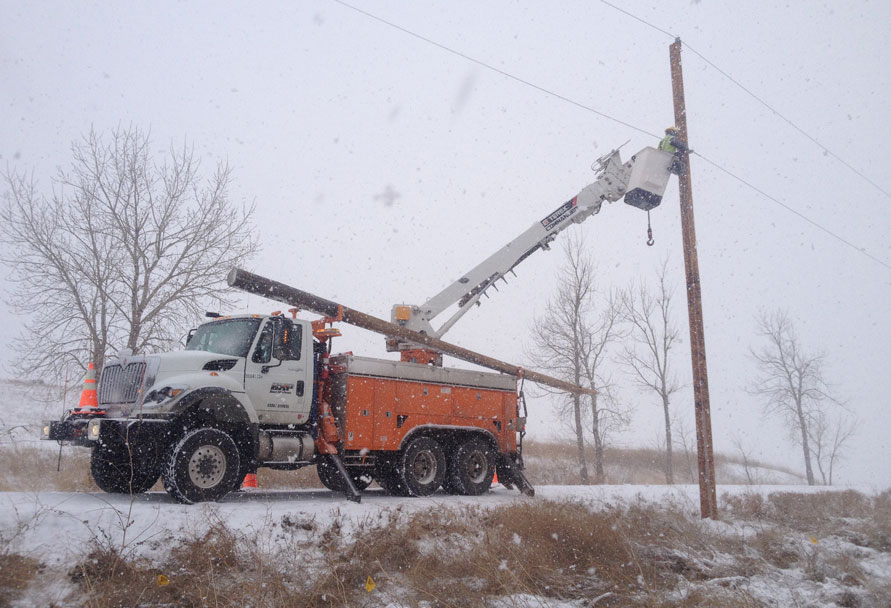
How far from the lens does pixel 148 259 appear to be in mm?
16531

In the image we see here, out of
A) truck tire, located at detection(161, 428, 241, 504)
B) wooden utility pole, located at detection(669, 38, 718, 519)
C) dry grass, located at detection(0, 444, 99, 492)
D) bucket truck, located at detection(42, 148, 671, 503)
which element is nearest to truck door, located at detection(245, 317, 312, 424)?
bucket truck, located at detection(42, 148, 671, 503)

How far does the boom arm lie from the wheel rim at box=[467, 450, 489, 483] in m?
2.63

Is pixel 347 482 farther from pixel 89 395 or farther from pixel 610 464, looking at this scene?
pixel 610 464

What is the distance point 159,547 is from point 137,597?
0.83m

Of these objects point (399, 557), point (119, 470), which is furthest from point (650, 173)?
point (119, 470)

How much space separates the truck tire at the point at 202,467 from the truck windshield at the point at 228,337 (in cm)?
153

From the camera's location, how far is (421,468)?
11258 millimetres

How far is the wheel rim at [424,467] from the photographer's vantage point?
11180 mm

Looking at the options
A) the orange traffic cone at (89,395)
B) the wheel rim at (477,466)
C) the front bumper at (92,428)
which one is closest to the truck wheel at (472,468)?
the wheel rim at (477,466)

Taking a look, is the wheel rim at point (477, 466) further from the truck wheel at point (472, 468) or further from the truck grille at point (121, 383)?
the truck grille at point (121, 383)

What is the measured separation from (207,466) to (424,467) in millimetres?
4395

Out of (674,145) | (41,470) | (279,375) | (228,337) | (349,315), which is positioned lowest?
(41,470)

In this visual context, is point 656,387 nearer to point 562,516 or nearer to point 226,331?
point 562,516

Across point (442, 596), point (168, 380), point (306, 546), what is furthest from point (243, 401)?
point (442, 596)
